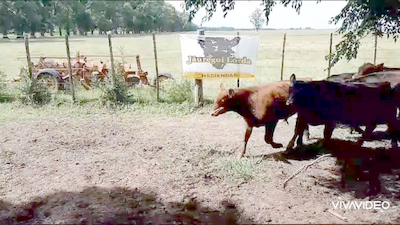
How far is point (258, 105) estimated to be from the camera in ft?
18.9

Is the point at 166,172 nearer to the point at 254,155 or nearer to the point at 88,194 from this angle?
the point at 88,194

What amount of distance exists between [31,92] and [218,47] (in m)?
5.55

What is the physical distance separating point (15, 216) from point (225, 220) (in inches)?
95.7

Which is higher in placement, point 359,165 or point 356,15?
point 356,15

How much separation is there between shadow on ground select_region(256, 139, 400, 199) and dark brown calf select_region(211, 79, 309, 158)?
0.61 metres

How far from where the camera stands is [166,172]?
5.18 metres

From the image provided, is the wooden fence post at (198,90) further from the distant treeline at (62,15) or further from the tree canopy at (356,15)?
the tree canopy at (356,15)

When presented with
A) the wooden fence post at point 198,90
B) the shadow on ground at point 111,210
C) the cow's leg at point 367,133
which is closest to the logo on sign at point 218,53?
the wooden fence post at point 198,90

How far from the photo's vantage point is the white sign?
30.6 feet

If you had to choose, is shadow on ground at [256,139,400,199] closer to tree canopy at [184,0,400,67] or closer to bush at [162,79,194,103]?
tree canopy at [184,0,400,67]

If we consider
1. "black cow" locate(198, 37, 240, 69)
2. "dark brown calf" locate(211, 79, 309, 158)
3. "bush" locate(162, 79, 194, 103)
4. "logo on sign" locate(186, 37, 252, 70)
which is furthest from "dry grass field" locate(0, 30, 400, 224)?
"black cow" locate(198, 37, 240, 69)

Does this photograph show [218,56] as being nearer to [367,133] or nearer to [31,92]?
[367,133]

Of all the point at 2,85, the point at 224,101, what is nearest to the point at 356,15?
the point at 224,101

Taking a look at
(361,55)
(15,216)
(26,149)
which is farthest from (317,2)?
(361,55)
